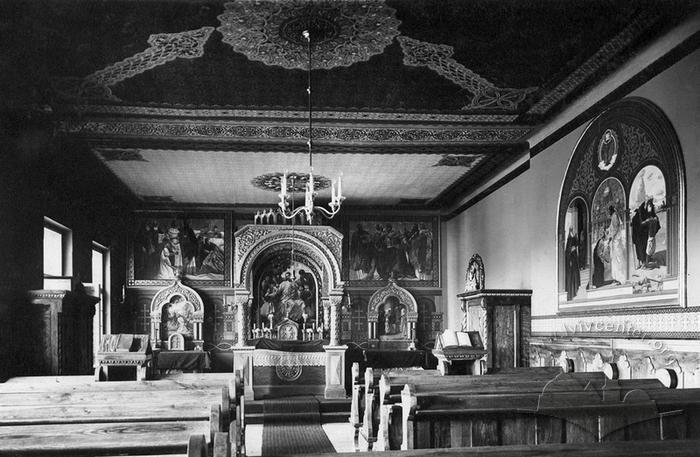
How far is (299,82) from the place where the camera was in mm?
8234

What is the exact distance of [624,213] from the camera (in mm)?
7656

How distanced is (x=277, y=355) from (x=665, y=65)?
29.9ft

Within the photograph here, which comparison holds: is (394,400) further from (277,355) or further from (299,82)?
(277,355)

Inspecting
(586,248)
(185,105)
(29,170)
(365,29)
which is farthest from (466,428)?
(29,170)

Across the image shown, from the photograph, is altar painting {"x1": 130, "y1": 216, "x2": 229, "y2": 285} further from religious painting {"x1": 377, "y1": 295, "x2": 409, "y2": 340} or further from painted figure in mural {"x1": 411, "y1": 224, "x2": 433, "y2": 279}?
painted figure in mural {"x1": 411, "y1": 224, "x2": 433, "y2": 279}

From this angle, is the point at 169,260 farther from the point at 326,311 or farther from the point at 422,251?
the point at 422,251

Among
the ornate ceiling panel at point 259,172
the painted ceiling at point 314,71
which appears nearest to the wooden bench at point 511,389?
the painted ceiling at point 314,71

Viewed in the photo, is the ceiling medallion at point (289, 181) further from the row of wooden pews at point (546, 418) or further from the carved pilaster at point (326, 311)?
the row of wooden pews at point (546, 418)

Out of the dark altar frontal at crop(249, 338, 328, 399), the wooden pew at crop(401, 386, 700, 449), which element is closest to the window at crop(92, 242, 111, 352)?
the dark altar frontal at crop(249, 338, 328, 399)

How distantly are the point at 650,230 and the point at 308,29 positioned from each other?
413cm

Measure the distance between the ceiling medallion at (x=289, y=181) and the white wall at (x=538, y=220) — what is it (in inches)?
135

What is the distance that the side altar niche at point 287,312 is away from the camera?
13.2 m

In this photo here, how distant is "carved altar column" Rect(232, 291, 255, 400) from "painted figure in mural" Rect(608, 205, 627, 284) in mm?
6708

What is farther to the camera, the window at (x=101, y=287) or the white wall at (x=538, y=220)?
the window at (x=101, y=287)
